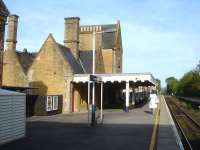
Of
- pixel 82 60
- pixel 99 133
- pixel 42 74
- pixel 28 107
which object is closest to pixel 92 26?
pixel 82 60

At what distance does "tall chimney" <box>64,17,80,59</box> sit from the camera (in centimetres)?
4272

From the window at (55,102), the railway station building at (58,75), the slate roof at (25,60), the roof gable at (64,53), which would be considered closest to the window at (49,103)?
the railway station building at (58,75)

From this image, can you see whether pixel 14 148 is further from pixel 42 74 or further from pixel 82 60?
pixel 82 60

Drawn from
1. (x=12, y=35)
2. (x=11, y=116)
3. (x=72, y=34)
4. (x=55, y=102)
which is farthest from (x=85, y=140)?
(x=72, y=34)

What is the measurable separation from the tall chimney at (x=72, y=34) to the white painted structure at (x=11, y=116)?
89.7ft

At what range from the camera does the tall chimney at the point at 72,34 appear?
42719mm

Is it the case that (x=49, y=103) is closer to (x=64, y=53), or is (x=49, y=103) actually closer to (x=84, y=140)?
(x=64, y=53)

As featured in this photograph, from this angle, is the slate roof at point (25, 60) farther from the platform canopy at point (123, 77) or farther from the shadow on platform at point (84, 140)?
the shadow on platform at point (84, 140)

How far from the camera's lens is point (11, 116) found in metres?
14.5

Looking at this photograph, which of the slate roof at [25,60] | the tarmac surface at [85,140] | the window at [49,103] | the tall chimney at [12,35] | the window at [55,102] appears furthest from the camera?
the slate roof at [25,60]

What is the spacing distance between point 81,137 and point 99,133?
1519mm

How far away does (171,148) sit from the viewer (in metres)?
13.2

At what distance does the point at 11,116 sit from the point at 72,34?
95.4 ft

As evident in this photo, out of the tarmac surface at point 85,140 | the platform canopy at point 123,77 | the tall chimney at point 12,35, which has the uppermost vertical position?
the tall chimney at point 12,35
